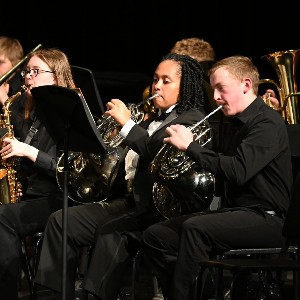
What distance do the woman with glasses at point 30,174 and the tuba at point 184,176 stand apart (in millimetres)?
803

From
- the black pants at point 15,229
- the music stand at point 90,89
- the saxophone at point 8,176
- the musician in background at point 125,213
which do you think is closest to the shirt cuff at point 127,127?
the musician in background at point 125,213

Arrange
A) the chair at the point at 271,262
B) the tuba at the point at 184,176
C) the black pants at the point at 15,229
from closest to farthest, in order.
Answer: the chair at the point at 271,262
the tuba at the point at 184,176
the black pants at the point at 15,229

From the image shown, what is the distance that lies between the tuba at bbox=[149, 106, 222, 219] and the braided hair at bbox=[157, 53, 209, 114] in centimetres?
32

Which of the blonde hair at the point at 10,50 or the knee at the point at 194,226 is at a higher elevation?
the blonde hair at the point at 10,50

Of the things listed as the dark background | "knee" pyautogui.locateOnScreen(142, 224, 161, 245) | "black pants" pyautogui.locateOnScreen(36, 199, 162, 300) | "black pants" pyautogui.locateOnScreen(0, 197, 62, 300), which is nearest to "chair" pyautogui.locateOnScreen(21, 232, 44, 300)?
"black pants" pyautogui.locateOnScreen(0, 197, 62, 300)

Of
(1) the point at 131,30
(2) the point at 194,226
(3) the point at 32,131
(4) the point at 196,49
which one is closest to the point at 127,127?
(2) the point at 194,226

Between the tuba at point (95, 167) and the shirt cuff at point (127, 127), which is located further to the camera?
the tuba at point (95, 167)

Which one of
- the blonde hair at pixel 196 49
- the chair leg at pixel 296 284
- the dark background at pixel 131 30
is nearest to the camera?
the chair leg at pixel 296 284

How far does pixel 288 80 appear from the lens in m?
5.02

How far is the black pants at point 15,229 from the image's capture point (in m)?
4.22

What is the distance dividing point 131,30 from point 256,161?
367 centimetres

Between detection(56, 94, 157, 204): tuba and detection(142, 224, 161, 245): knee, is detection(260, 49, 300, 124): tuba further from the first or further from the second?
detection(142, 224, 161, 245): knee

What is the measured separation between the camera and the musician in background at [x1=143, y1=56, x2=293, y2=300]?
3.51 meters

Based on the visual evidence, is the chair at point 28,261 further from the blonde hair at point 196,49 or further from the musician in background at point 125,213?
the blonde hair at point 196,49
